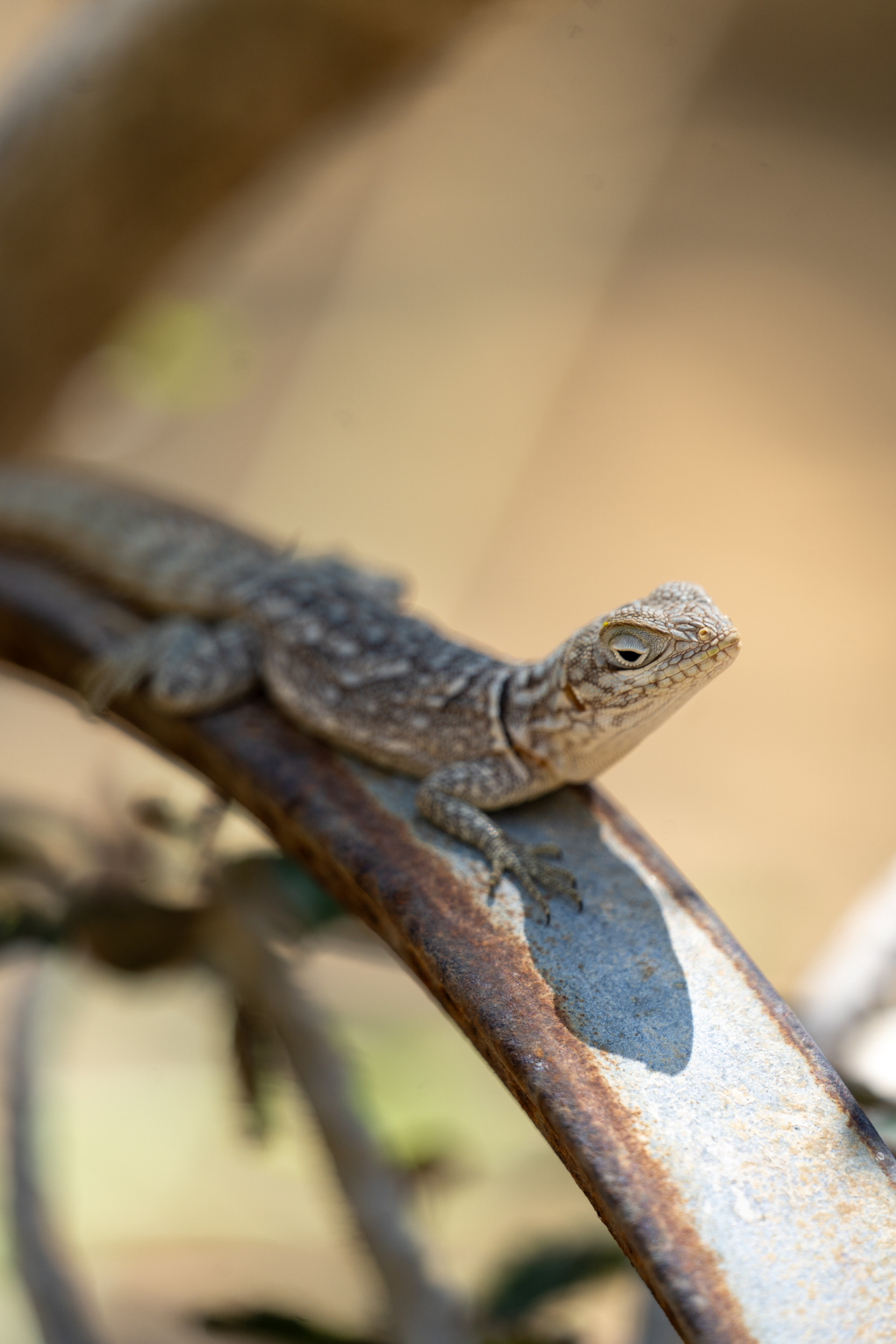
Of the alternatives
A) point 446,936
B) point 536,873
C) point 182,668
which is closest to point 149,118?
A: point 182,668

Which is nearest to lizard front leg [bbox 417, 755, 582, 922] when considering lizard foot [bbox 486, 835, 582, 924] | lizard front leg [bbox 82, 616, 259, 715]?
lizard foot [bbox 486, 835, 582, 924]

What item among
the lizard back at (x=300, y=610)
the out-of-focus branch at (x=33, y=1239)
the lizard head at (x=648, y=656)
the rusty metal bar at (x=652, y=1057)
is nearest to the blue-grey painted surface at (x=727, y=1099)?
the rusty metal bar at (x=652, y=1057)

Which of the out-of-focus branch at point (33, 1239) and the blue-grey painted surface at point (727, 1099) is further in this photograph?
the out-of-focus branch at point (33, 1239)

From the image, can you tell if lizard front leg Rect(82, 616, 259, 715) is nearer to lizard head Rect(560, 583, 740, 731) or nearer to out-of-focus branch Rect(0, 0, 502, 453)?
lizard head Rect(560, 583, 740, 731)

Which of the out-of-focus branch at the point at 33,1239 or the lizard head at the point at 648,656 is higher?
the lizard head at the point at 648,656

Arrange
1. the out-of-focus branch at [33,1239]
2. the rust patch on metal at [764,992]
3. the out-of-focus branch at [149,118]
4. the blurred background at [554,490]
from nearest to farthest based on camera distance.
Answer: the rust patch on metal at [764,992]
the out-of-focus branch at [33,1239]
the blurred background at [554,490]
the out-of-focus branch at [149,118]

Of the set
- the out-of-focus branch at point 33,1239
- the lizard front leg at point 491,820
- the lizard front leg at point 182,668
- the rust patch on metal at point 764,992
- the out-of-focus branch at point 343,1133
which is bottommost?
the out-of-focus branch at point 33,1239

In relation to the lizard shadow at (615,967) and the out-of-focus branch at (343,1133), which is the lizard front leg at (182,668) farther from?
the lizard shadow at (615,967)
